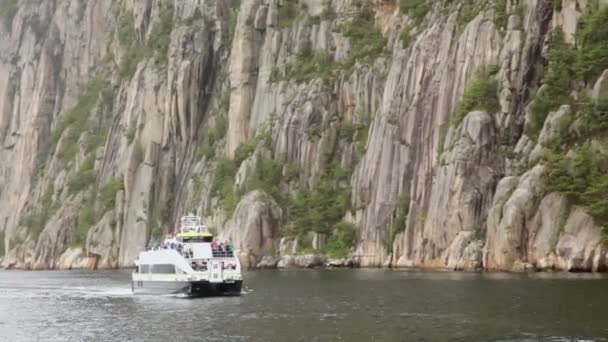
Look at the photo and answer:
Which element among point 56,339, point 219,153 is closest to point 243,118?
point 219,153

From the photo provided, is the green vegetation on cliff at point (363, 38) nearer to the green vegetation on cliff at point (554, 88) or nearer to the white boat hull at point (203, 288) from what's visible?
the green vegetation on cliff at point (554, 88)

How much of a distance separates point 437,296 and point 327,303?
7.92 meters

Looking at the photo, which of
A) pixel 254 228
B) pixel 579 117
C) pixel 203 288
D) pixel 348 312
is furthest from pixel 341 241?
pixel 348 312

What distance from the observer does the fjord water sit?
193ft

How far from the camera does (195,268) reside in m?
93.1

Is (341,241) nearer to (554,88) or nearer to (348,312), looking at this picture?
(554,88)

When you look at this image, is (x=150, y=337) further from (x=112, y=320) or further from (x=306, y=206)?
(x=306, y=206)

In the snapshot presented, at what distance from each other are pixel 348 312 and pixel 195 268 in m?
25.5

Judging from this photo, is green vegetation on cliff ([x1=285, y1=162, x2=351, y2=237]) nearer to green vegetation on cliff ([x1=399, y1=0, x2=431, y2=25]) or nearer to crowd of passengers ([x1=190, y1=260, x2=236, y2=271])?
green vegetation on cliff ([x1=399, y1=0, x2=431, y2=25])

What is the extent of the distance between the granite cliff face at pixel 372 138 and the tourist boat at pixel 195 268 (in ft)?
91.2

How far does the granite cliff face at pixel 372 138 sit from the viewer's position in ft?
344

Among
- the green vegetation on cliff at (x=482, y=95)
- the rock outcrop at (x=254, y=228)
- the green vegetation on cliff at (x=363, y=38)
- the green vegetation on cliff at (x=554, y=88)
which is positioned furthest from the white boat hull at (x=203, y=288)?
the green vegetation on cliff at (x=363, y=38)

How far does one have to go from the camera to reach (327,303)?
255 feet

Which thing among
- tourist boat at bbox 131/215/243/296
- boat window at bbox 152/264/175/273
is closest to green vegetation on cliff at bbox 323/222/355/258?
tourist boat at bbox 131/215/243/296
